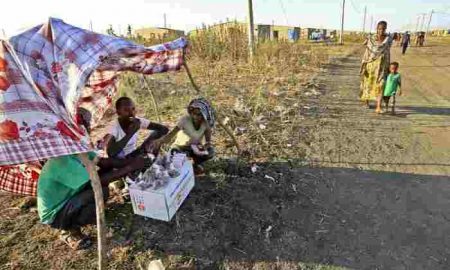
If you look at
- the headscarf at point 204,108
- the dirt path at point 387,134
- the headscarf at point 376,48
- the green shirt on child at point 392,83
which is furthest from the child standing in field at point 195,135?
the green shirt on child at point 392,83

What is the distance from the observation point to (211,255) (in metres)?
2.48

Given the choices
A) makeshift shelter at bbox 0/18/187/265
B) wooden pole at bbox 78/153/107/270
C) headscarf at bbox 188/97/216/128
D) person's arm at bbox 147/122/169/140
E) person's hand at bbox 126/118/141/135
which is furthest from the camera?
person's arm at bbox 147/122/169/140

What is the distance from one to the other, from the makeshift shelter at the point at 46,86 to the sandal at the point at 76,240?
85 cm

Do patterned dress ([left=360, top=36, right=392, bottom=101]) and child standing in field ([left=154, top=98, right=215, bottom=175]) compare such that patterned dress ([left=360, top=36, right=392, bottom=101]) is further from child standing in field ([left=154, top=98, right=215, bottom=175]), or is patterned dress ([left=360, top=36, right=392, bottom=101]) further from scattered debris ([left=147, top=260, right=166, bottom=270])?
scattered debris ([left=147, top=260, right=166, bottom=270])

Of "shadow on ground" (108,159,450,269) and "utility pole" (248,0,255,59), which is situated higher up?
"utility pole" (248,0,255,59)

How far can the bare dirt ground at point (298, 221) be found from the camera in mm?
2471

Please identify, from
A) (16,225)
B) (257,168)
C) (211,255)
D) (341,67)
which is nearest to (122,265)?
(211,255)

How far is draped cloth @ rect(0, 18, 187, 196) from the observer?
1.74 metres

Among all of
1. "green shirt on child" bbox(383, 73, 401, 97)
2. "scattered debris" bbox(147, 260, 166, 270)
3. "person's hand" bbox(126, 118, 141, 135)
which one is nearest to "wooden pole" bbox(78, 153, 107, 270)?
"scattered debris" bbox(147, 260, 166, 270)

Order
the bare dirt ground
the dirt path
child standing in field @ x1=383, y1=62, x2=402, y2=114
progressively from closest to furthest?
the bare dirt ground, the dirt path, child standing in field @ x1=383, y1=62, x2=402, y2=114

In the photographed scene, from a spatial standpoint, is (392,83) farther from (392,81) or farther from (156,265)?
(156,265)

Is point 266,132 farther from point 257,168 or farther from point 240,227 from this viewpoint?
point 240,227

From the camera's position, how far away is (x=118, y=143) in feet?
9.76

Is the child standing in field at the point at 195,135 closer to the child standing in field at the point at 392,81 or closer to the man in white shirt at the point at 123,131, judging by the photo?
the man in white shirt at the point at 123,131
